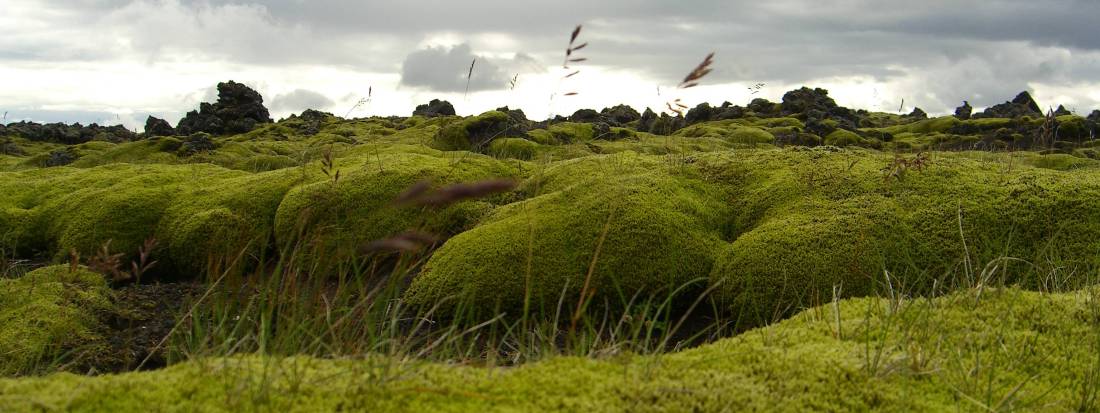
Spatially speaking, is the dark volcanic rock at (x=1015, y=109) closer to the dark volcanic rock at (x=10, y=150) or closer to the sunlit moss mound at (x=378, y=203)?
the sunlit moss mound at (x=378, y=203)

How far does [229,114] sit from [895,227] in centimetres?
6325

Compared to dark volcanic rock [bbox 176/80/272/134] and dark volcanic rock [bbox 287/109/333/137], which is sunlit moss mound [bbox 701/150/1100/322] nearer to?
dark volcanic rock [bbox 287/109/333/137]

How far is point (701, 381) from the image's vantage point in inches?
125

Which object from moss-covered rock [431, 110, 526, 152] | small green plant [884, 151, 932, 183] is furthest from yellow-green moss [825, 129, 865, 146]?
small green plant [884, 151, 932, 183]

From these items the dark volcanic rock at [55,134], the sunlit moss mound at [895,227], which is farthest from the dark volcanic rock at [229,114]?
the sunlit moss mound at [895,227]

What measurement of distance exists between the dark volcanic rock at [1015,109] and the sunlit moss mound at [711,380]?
199ft

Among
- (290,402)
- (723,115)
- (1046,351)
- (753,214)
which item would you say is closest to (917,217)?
(753,214)

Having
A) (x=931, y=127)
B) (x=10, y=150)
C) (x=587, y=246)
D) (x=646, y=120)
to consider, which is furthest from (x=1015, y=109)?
(x=10, y=150)

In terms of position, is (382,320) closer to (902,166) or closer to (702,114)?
(902,166)

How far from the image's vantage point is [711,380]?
10.6 ft

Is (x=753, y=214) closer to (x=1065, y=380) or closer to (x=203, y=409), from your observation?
(x=1065, y=380)

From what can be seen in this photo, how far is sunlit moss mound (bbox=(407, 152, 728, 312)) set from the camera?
7.12 m

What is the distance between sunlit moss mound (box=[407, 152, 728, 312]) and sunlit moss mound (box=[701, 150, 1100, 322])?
0.41 m

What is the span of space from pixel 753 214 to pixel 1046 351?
4190 mm
